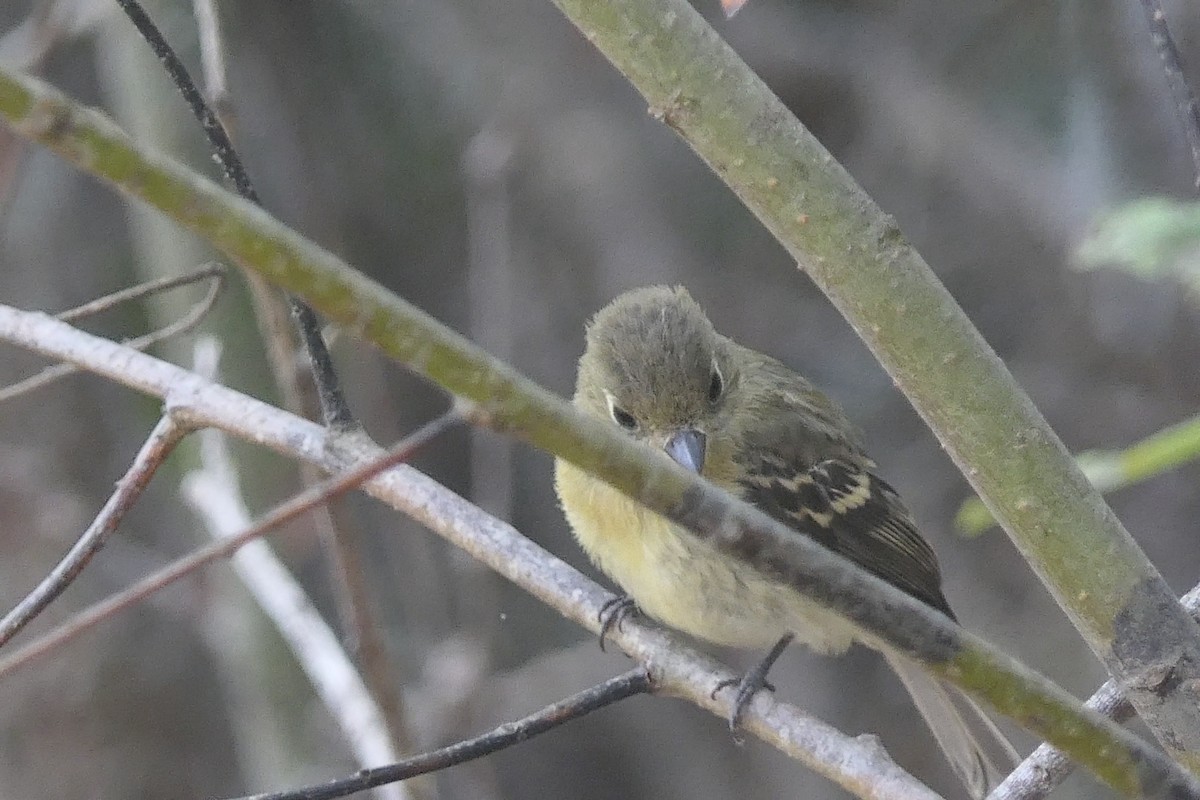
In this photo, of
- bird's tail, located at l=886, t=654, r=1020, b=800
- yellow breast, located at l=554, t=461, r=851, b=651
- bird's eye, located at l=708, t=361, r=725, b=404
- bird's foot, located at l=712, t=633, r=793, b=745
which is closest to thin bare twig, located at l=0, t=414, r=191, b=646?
bird's foot, located at l=712, t=633, r=793, b=745

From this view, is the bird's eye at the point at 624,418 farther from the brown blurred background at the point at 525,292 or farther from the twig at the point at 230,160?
the brown blurred background at the point at 525,292

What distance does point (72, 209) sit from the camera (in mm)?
5129

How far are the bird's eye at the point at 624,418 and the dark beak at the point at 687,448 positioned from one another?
0.09m

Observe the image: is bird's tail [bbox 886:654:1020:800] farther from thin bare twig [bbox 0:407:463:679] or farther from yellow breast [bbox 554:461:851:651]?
thin bare twig [bbox 0:407:463:679]

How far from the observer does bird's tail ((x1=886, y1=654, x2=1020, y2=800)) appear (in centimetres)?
302

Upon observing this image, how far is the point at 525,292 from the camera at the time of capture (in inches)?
201

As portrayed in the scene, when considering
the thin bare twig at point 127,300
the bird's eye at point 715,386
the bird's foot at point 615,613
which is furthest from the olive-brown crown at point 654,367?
the thin bare twig at point 127,300

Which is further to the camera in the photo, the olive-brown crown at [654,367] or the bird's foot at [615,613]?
the olive-brown crown at [654,367]

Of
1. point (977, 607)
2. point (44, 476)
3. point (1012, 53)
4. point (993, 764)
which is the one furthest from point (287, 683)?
point (1012, 53)

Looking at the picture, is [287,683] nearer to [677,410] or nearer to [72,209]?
[677,410]

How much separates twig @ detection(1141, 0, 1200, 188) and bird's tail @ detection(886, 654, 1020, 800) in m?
1.70

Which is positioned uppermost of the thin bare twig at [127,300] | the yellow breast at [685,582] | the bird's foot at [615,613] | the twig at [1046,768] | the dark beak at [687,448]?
the thin bare twig at [127,300]

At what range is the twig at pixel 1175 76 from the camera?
1.49 meters

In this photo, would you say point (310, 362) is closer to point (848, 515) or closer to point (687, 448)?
point (687, 448)
